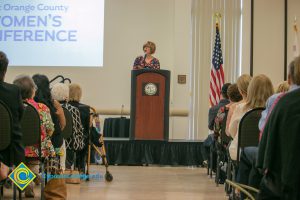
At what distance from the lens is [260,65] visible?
34.8 ft

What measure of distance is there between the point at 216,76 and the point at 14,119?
20.1ft

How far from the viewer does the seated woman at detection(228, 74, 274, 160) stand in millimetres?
4070

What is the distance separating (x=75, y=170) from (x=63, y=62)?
4.37 metres

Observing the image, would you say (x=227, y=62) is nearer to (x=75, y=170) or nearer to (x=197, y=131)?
(x=197, y=131)

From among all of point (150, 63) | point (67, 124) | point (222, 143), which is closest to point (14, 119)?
point (67, 124)

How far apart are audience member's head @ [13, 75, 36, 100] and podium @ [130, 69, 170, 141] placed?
369cm

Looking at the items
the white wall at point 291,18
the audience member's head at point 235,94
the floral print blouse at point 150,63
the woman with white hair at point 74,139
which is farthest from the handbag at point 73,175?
the white wall at point 291,18

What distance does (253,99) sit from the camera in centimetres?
416

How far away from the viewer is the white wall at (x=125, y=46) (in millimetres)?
10500

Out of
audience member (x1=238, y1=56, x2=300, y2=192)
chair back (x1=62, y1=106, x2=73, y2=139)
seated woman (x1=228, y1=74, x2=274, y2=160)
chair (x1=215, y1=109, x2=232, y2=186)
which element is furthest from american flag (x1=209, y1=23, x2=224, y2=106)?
audience member (x1=238, y1=56, x2=300, y2=192)

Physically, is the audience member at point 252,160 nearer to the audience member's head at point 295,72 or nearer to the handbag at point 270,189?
the audience member's head at point 295,72

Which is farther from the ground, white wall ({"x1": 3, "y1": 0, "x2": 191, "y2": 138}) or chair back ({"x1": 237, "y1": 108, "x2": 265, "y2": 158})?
white wall ({"x1": 3, "y1": 0, "x2": 191, "y2": 138})

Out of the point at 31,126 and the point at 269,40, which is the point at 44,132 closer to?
the point at 31,126

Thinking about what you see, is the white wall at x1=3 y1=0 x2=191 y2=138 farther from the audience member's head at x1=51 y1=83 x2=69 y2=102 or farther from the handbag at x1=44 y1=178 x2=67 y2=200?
the handbag at x1=44 y1=178 x2=67 y2=200
